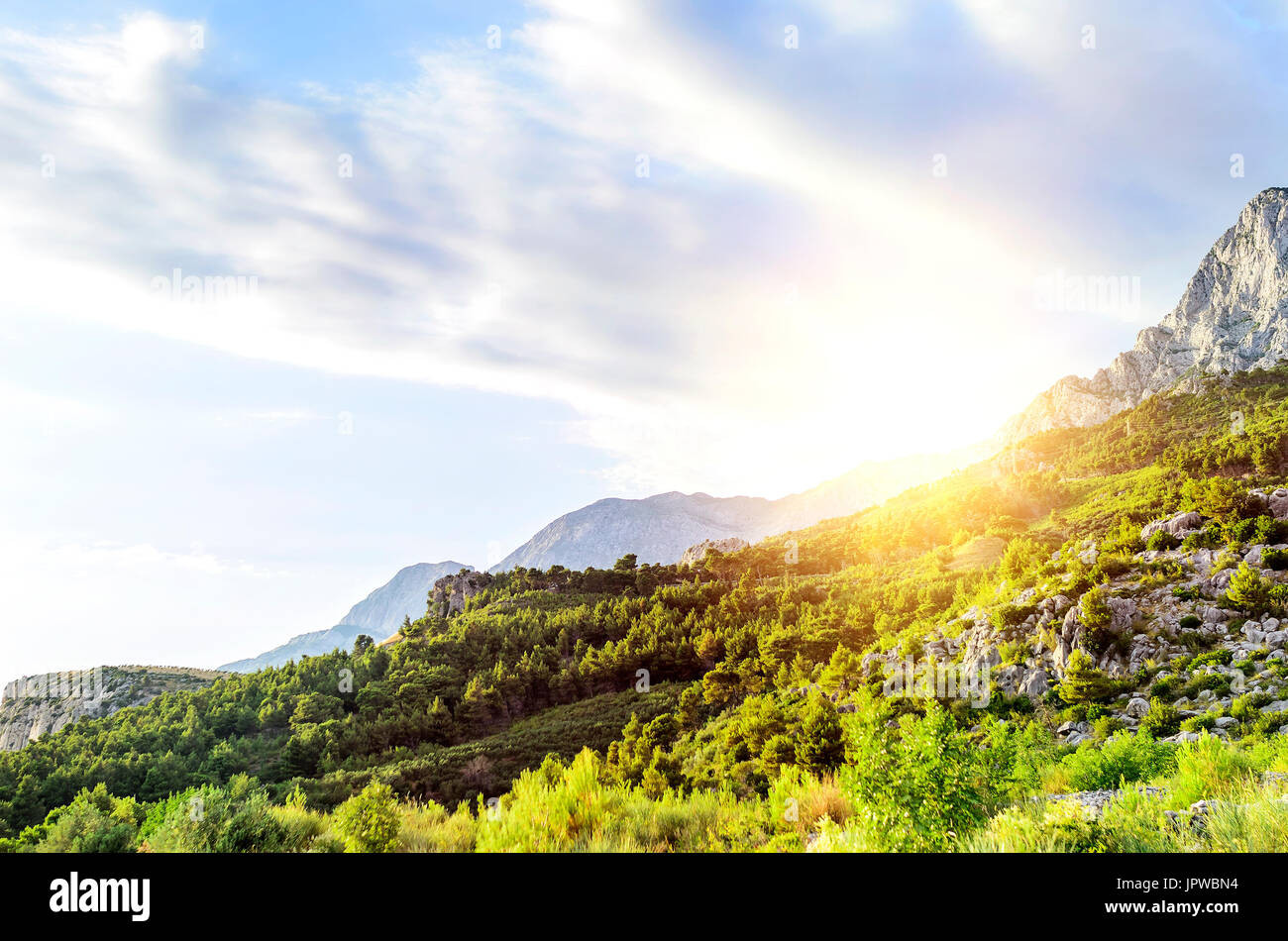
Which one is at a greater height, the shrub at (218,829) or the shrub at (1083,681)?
the shrub at (218,829)

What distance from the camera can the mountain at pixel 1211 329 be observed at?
111812 mm

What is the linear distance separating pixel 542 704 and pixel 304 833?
3685 cm

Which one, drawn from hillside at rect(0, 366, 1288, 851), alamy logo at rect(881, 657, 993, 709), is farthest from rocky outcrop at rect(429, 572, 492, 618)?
alamy logo at rect(881, 657, 993, 709)

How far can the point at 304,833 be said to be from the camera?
316 inches

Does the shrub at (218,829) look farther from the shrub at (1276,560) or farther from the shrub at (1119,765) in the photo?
the shrub at (1276,560)

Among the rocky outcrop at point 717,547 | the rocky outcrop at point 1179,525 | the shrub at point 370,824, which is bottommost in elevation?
the shrub at point 370,824

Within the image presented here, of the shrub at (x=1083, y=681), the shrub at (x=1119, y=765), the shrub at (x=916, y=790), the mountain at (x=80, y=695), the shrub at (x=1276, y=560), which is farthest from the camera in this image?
the mountain at (x=80, y=695)

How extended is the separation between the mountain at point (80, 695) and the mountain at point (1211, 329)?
14464 cm
